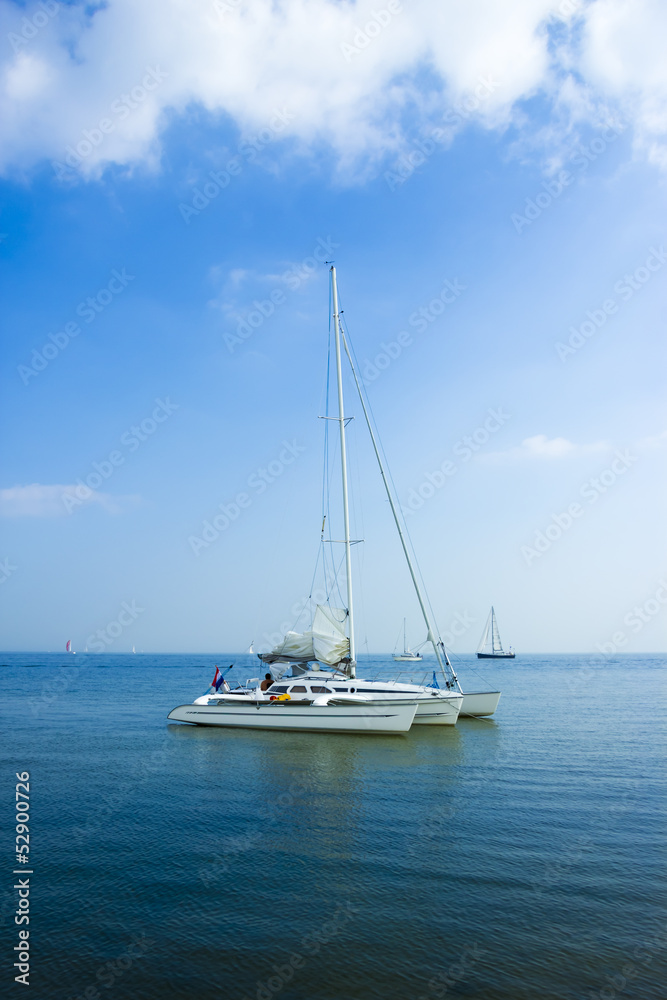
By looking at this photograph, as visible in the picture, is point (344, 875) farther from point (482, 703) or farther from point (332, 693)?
point (482, 703)

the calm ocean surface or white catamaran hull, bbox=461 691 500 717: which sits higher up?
the calm ocean surface

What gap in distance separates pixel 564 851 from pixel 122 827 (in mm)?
9330

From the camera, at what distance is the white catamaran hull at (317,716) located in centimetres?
2552

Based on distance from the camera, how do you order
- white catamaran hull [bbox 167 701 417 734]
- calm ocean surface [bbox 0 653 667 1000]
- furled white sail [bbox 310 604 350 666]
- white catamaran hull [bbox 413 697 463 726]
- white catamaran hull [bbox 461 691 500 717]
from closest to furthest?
calm ocean surface [bbox 0 653 667 1000] < white catamaran hull [bbox 167 701 417 734] < white catamaran hull [bbox 413 697 463 726] < furled white sail [bbox 310 604 350 666] < white catamaran hull [bbox 461 691 500 717]

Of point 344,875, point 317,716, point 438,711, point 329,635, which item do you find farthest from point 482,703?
point 344,875

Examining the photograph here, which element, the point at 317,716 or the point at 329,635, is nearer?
the point at 317,716

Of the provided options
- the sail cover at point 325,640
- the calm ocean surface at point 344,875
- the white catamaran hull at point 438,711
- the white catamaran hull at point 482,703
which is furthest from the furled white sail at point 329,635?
the white catamaran hull at point 482,703

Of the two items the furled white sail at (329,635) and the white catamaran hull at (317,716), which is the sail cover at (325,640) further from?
the white catamaran hull at (317,716)

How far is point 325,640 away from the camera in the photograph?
2847cm

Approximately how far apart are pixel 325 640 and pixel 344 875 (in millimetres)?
17510

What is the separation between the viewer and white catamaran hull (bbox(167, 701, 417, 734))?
1005 inches

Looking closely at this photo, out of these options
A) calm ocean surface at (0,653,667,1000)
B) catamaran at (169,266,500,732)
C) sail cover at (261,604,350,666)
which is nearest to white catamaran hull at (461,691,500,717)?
catamaran at (169,266,500,732)

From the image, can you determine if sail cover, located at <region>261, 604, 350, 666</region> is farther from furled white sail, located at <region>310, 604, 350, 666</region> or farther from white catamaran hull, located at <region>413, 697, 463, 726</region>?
white catamaran hull, located at <region>413, 697, 463, 726</region>

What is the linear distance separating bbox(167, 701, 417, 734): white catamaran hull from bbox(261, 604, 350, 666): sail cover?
2602 mm
